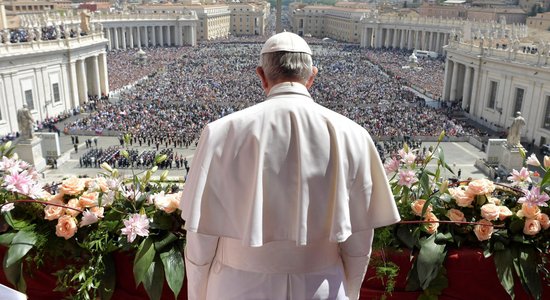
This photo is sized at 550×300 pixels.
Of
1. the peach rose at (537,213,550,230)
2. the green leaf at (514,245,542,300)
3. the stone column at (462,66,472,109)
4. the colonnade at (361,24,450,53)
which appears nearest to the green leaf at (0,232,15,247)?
the green leaf at (514,245,542,300)

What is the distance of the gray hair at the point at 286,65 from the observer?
2.48 meters

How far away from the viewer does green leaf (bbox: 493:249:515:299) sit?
3.87 metres

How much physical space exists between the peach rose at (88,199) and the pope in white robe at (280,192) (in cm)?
180

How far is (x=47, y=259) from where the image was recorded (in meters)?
4.06

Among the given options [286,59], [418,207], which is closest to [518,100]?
[418,207]

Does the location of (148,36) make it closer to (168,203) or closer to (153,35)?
(153,35)

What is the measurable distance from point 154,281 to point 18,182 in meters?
1.44

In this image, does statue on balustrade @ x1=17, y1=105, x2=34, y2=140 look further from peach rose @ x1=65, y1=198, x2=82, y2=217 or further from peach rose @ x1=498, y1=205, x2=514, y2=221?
peach rose @ x1=498, y1=205, x2=514, y2=221

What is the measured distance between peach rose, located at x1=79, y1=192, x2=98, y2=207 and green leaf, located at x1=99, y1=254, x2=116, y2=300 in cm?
46

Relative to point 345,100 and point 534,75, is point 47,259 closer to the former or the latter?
point 534,75

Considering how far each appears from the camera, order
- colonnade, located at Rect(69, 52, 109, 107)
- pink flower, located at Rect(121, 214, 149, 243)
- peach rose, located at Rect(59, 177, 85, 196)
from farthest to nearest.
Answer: colonnade, located at Rect(69, 52, 109, 107) < peach rose, located at Rect(59, 177, 85, 196) < pink flower, located at Rect(121, 214, 149, 243)

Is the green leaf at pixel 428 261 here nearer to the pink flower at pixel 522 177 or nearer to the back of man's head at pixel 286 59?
the pink flower at pixel 522 177

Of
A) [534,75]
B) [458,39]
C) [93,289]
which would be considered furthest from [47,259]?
[458,39]

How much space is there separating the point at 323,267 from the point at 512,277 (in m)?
2.18
